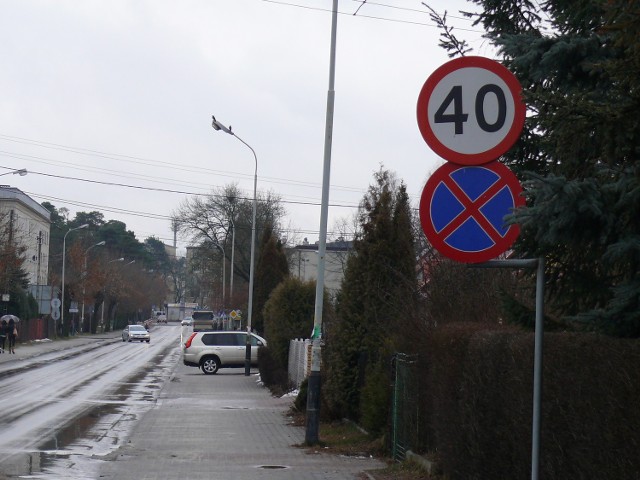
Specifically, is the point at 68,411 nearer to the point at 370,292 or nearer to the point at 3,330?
the point at 370,292

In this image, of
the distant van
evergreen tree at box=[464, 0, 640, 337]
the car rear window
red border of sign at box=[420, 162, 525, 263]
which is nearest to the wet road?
the car rear window

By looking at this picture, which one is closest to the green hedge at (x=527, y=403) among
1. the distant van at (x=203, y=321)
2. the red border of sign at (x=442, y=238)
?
the red border of sign at (x=442, y=238)

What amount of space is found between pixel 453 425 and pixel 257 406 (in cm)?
1438

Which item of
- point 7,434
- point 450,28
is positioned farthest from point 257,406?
A: point 450,28

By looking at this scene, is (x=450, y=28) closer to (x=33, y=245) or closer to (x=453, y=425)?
(x=453, y=425)

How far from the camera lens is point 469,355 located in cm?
912

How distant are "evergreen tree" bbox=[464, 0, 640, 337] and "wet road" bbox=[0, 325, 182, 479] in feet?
25.5

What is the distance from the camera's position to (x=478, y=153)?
5.41 metres

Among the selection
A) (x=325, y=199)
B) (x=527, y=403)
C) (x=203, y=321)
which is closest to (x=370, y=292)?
(x=325, y=199)

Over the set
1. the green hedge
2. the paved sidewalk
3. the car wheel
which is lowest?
the car wheel

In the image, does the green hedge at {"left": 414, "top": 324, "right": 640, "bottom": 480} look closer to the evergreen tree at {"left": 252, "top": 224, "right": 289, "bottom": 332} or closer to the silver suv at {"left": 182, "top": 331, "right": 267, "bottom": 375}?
the silver suv at {"left": 182, "top": 331, "right": 267, "bottom": 375}

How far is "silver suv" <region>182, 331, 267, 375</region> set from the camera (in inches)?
1508

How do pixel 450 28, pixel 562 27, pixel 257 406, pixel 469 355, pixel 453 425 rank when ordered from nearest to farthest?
pixel 562 27 < pixel 450 28 < pixel 469 355 < pixel 453 425 < pixel 257 406

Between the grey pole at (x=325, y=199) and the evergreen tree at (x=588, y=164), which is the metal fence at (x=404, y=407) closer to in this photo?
the grey pole at (x=325, y=199)
